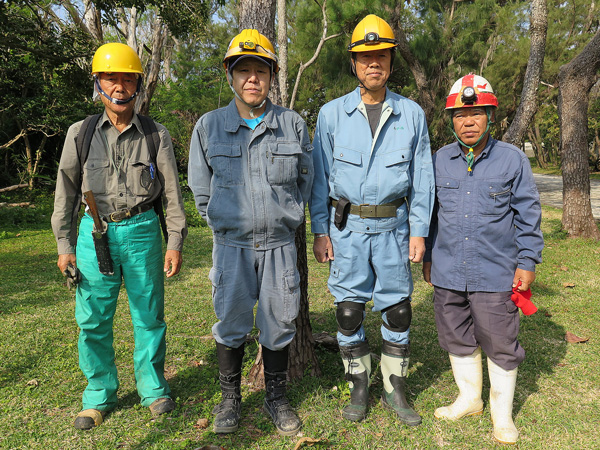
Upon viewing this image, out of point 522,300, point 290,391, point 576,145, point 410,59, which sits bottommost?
point 290,391

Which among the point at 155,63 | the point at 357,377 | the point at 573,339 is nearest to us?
the point at 357,377

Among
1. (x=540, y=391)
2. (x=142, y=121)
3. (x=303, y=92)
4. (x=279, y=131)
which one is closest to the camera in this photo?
(x=279, y=131)

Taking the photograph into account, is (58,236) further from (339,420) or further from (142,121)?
(339,420)

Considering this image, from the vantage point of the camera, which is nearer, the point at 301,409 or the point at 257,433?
the point at 257,433

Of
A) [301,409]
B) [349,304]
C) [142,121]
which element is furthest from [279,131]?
[301,409]

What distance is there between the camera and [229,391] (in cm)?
303

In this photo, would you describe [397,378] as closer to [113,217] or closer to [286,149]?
[286,149]

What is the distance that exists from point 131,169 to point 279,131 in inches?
37.7

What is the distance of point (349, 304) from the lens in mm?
2982

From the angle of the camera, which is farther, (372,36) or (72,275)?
(72,275)

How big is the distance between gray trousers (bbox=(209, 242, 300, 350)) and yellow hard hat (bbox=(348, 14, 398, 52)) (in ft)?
4.12

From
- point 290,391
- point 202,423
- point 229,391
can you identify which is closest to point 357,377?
Result: point 290,391

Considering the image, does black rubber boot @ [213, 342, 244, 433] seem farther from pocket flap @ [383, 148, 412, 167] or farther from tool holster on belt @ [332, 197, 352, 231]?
pocket flap @ [383, 148, 412, 167]

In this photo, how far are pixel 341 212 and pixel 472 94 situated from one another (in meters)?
1.04
